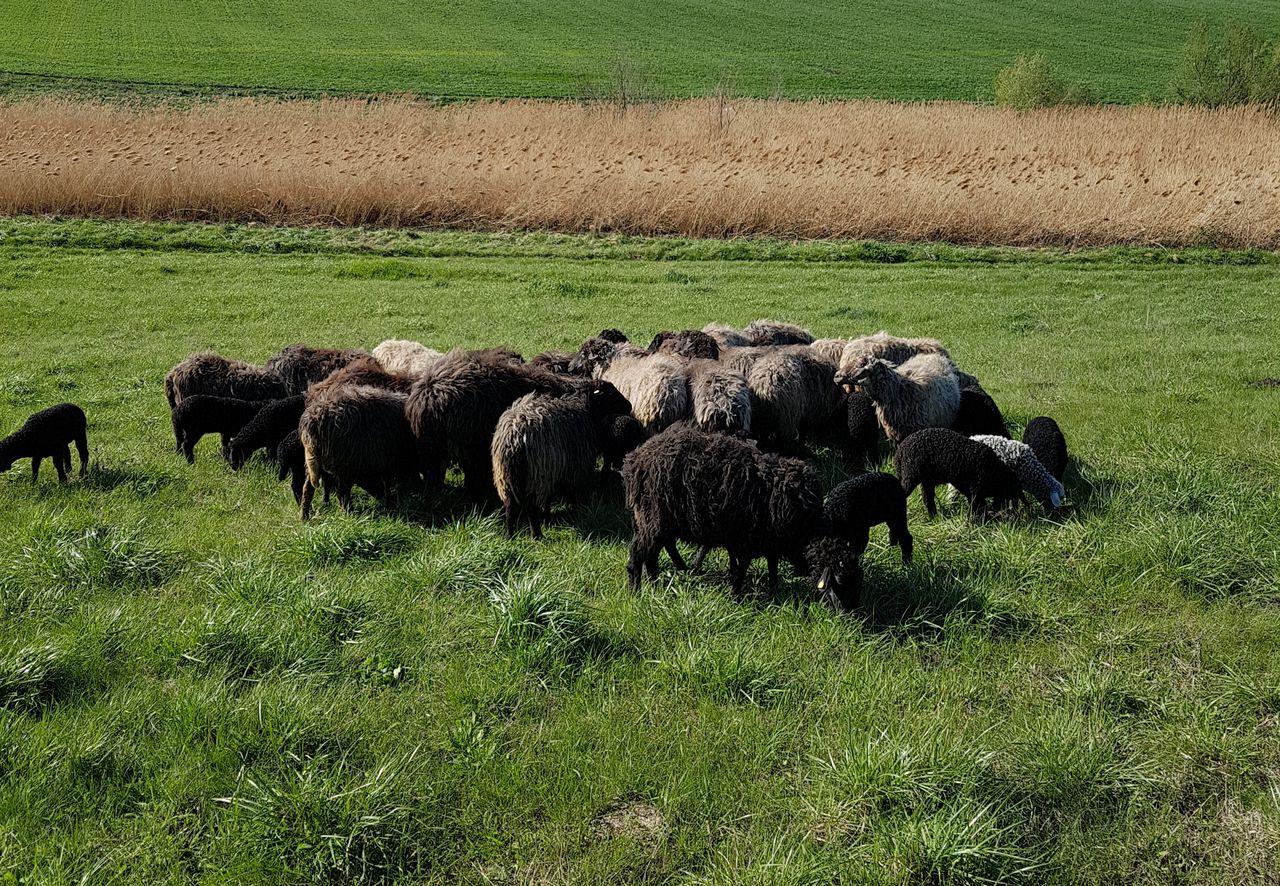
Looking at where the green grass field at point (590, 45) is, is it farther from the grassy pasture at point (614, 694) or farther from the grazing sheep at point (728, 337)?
the grassy pasture at point (614, 694)

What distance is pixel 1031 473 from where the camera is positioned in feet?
20.2

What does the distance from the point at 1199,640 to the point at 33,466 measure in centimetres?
783

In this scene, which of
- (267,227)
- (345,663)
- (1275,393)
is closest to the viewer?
(345,663)

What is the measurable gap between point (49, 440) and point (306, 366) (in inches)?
86.6

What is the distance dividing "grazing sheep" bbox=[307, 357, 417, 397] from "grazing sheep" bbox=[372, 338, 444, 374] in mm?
690

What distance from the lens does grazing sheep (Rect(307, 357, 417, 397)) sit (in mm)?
7027

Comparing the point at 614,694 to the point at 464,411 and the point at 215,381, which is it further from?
the point at 215,381

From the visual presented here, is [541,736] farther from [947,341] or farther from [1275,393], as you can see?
[947,341]

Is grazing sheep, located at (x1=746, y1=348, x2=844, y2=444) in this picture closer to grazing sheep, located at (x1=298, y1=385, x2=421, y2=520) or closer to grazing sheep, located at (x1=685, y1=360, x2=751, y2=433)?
grazing sheep, located at (x1=685, y1=360, x2=751, y2=433)

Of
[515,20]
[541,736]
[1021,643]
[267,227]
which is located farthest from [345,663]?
[515,20]

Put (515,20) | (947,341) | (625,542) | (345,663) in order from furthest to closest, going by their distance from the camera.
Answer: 1. (515,20)
2. (947,341)
3. (625,542)
4. (345,663)

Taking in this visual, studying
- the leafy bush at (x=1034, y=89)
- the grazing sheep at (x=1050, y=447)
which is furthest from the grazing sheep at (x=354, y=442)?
the leafy bush at (x=1034, y=89)

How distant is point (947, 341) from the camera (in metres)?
11.9

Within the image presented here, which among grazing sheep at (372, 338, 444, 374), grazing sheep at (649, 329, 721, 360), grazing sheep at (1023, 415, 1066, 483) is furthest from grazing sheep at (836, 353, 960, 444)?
grazing sheep at (372, 338, 444, 374)
